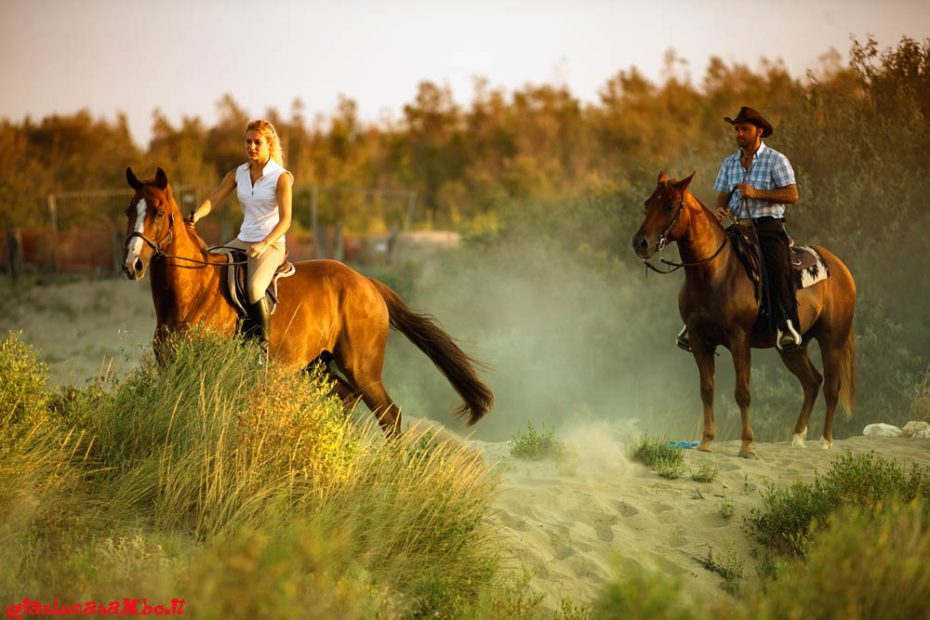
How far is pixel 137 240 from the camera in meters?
7.47

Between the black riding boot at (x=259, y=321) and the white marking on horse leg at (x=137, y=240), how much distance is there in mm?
1092

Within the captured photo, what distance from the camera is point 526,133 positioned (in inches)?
2061

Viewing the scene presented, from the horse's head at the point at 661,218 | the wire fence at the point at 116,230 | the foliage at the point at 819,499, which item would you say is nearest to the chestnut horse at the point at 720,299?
the horse's head at the point at 661,218

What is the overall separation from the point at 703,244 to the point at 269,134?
13.6 feet

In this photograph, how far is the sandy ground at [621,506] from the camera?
690 cm

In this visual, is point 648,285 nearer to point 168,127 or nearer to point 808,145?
point 808,145

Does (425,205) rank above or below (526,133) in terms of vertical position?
below

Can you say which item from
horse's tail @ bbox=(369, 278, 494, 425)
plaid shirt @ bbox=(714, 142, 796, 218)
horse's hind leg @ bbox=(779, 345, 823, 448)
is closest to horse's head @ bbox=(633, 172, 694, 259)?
plaid shirt @ bbox=(714, 142, 796, 218)

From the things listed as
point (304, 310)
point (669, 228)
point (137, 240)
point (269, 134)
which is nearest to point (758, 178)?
point (669, 228)

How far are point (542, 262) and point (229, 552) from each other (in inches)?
623

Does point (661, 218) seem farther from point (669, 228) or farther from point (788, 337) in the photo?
point (788, 337)

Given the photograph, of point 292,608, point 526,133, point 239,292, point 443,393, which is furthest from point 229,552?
→ point 526,133

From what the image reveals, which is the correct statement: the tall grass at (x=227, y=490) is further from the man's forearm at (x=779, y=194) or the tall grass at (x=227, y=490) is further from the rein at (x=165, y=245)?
the man's forearm at (x=779, y=194)

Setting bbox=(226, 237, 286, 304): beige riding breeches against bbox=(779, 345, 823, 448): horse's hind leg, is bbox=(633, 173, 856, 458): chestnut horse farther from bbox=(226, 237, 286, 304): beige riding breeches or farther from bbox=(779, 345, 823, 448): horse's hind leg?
bbox=(226, 237, 286, 304): beige riding breeches
